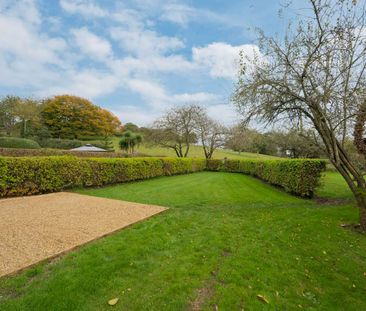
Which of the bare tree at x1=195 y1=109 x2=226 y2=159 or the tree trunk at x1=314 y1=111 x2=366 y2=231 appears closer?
the tree trunk at x1=314 y1=111 x2=366 y2=231

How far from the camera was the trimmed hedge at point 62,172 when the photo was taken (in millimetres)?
6965

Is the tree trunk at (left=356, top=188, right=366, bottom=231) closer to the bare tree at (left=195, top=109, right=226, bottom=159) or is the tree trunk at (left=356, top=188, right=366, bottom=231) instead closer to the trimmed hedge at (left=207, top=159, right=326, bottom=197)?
the trimmed hedge at (left=207, top=159, right=326, bottom=197)

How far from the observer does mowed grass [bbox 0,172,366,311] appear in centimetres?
225

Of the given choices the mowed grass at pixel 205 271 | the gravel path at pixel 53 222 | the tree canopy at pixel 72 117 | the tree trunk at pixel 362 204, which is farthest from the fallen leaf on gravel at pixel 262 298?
the tree canopy at pixel 72 117

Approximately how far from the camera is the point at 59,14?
741 cm

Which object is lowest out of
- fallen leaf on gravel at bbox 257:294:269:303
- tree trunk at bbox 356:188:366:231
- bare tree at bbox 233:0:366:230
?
fallen leaf on gravel at bbox 257:294:269:303

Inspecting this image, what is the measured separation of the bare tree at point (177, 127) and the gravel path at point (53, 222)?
62.2 ft

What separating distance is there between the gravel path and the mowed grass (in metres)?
0.38

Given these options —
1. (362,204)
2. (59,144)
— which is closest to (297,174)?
(362,204)

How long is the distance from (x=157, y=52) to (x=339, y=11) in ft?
23.6

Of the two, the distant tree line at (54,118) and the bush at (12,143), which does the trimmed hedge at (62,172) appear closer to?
the bush at (12,143)

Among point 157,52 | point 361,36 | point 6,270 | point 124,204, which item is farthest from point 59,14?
point 361,36

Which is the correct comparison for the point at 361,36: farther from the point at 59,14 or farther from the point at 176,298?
the point at 59,14

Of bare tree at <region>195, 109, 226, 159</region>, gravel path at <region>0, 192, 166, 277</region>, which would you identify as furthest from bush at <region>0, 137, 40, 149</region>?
bare tree at <region>195, 109, 226, 159</region>
